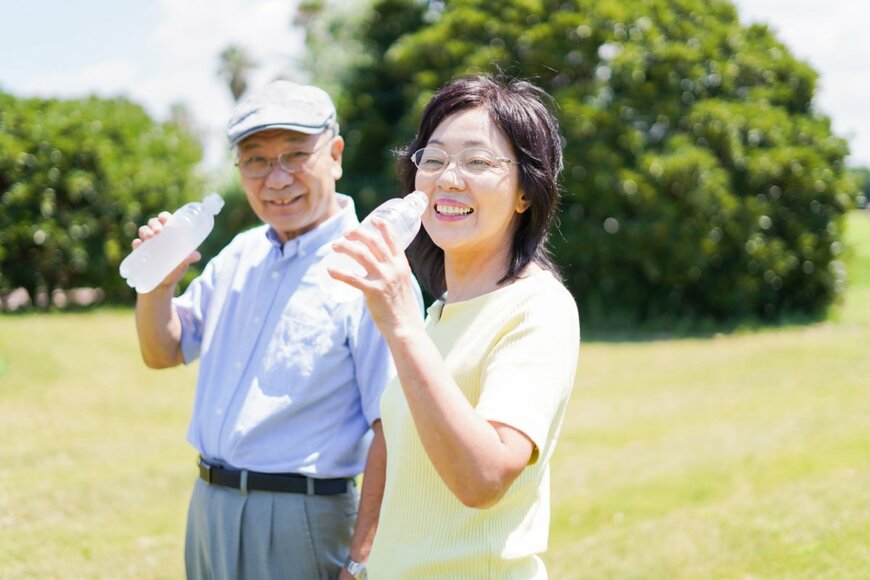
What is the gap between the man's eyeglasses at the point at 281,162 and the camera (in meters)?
3.15

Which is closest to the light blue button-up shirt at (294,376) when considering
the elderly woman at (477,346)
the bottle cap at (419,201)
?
the elderly woman at (477,346)

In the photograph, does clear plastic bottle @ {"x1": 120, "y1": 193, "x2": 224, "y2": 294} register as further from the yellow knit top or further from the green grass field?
the green grass field

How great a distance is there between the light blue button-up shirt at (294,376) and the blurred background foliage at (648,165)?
12565mm

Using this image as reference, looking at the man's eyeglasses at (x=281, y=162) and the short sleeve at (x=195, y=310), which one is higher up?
the man's eyeglasses at (x=281, y=162)

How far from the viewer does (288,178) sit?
3.14m

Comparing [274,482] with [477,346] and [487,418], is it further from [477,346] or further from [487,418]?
[487,418]

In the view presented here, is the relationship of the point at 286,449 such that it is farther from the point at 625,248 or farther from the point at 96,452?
the point at 625,248

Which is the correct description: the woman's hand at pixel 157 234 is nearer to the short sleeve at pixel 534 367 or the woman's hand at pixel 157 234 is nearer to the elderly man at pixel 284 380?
the elderly man at pixel 284 380

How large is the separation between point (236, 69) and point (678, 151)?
40.8m

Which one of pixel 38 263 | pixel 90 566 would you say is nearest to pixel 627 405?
pixel 90 566

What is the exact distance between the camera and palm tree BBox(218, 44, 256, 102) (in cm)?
5200

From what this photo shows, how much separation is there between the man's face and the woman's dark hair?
81 centimetres

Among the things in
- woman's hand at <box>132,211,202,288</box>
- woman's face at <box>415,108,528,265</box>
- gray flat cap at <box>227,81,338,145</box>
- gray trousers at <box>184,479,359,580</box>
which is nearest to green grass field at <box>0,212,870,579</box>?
gray trousers at <box>184,479,359,580</box>

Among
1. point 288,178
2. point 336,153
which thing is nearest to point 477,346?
point 288,178
